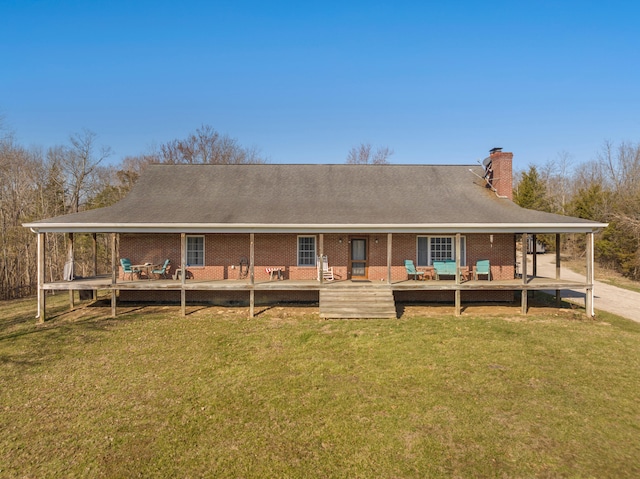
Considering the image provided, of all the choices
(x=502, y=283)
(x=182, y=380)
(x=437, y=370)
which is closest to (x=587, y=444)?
(x=437, y=370)

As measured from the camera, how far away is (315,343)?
9922 millimetres

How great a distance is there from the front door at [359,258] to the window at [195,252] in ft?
21.1

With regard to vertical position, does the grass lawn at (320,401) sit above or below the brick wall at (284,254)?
below

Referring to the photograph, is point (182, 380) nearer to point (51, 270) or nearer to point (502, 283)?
point (502, 283)

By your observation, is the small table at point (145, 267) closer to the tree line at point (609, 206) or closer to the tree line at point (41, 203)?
the tree line at point (41, 203)

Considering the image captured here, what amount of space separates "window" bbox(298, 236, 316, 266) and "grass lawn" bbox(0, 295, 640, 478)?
157 inches

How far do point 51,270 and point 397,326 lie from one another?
22221mm

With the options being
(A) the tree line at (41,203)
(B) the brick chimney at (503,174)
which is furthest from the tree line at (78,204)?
(B) the brick chimney at (503,174)

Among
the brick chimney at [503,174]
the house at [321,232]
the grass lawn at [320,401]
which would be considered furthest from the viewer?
the brick chimney at [503,174]

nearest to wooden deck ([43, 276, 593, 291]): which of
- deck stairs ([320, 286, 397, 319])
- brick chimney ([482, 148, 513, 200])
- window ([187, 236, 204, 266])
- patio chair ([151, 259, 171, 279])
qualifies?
deck stairs ([320, 286, 397, 319])

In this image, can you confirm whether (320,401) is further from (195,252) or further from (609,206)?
(609,206)

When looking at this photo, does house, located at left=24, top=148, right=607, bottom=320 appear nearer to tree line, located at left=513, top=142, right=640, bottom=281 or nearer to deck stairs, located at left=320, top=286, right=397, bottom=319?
deck stairs, located at left=320, top=286, right=397, bottom=319

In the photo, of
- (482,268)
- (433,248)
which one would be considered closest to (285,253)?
(433,248)

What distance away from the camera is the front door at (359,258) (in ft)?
49.9
